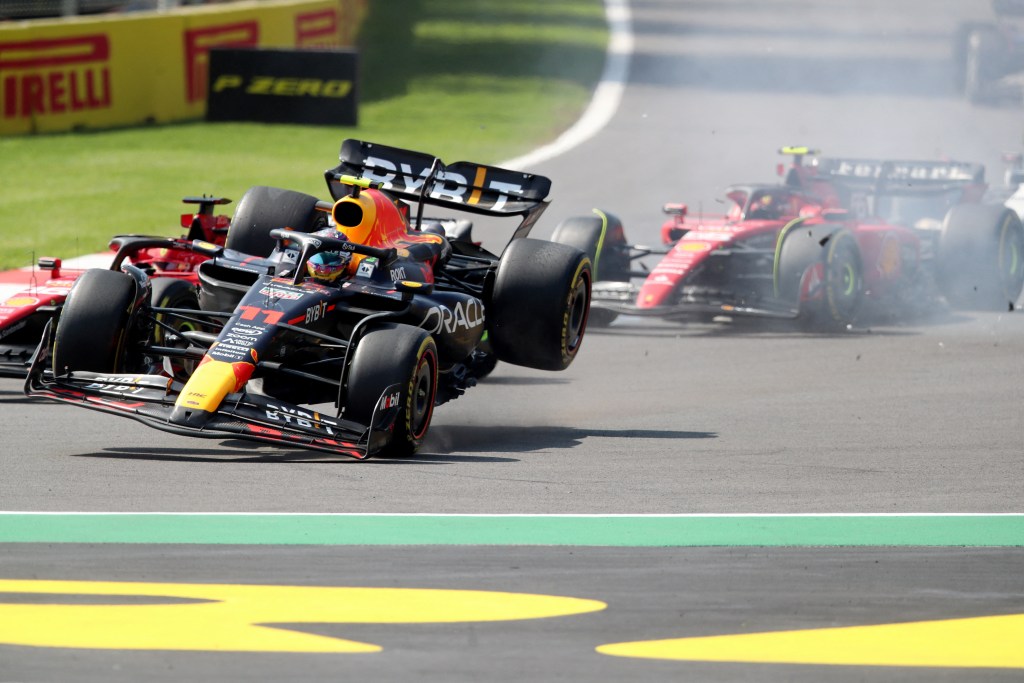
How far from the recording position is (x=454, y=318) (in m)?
9.92

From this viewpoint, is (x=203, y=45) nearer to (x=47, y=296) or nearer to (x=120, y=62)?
(x=120, y=62)

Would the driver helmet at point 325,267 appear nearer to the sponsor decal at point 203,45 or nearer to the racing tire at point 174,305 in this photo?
the racing tire at point 174,305

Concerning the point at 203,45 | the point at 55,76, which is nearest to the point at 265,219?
the point at 55,76

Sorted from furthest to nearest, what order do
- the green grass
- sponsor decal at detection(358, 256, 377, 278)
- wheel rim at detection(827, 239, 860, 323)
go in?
the green grass
wheel rim at detection(827, 239, 860, 323)
sponsor decal at detection(358, 256, 377, 278)

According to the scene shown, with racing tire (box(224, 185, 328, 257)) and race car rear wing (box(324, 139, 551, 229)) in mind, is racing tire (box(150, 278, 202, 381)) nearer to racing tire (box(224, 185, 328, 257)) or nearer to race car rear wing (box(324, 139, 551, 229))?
racing tire (box(224, 185, 328, 257))

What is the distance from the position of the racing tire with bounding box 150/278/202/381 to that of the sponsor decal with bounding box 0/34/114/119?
13.0m

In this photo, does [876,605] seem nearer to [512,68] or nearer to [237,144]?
[237,144]

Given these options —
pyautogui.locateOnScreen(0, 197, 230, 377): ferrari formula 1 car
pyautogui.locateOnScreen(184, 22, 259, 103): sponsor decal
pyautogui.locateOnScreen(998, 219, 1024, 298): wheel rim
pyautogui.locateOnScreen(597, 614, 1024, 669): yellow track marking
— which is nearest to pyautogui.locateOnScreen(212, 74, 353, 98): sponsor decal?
pyautogui.locateOnScreen(184, 22, 259, 103): sponsor decal

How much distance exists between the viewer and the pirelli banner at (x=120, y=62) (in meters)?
23.2

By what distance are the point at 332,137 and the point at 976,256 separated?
12.5 metres

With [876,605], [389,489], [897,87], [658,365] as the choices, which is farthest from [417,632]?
[897,87]

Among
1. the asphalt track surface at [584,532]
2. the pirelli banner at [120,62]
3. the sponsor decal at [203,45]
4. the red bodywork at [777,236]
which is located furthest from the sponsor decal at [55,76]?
the asphalt track surface at [584,532]

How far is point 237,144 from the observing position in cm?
2495

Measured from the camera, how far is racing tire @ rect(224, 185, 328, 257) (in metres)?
10.7
